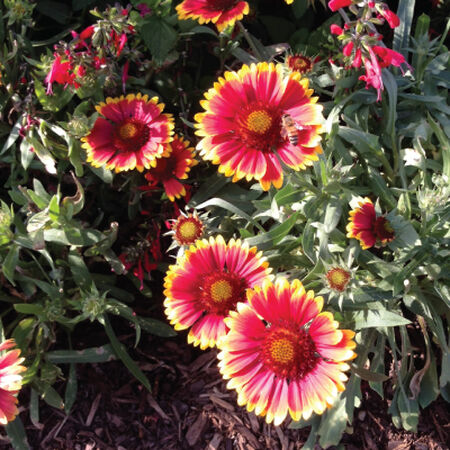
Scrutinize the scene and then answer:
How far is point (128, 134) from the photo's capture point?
5.83 ft

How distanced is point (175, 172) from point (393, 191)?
2.17ft

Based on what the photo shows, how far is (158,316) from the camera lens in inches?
84.4

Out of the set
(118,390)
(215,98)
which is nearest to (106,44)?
(215,98)

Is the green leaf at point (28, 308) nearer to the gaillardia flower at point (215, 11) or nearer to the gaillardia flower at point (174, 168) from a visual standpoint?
the gaillardia flower at point (174, 168)

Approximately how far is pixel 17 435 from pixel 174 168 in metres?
0.95

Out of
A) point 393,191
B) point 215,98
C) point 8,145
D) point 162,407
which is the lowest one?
point 162,407

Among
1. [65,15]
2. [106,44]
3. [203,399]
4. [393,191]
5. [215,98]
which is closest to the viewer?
[215,98]

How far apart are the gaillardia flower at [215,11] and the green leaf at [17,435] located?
131cm

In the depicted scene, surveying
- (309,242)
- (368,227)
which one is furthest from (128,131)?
(368,227)

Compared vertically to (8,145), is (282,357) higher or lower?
lower

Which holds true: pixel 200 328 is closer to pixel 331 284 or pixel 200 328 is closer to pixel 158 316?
pixel 331 284

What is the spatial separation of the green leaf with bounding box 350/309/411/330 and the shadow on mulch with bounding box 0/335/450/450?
1.41ft

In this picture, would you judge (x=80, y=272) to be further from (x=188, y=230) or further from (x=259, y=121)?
(x=259, y=121)

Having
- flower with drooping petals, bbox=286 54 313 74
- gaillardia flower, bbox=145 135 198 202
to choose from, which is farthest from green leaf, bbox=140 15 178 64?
flower with drooping petals, bbox=286 54 313 74
